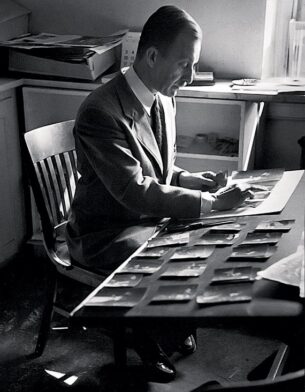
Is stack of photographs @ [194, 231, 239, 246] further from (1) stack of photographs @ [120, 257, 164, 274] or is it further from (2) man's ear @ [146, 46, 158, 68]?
(2) man's ear @ [146, 46, 158, 68]

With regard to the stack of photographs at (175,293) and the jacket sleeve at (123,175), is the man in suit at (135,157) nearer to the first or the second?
the jacket sleeve at (123,175)

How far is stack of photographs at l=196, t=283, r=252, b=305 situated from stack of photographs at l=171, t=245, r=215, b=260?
18 cm

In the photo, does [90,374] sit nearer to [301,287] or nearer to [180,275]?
[180,275]

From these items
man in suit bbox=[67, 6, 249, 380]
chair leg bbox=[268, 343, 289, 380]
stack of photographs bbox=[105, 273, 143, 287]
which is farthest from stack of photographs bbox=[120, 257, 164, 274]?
chair leg bbox=[268, 343, 289, 380]

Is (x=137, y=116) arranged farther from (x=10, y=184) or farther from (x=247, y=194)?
(x=10, y=184)

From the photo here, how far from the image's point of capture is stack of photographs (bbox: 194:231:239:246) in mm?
1682

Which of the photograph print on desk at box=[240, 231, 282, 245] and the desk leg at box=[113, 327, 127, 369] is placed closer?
the photograph print on desk at box=[240, 231, 282, 245]

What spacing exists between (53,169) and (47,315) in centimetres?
56

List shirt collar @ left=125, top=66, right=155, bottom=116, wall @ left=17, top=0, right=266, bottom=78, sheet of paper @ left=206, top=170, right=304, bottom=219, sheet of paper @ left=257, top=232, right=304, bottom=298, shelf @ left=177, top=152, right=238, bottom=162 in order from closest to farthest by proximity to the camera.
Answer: sheet of paper @ left=257, top=232, right=304, bottom=298 < sheet of paper @ left=206, top=170, right=304, bottom=219 < shirt collar @ left=125, top=66, right=155, bottom=116 < shelf @ left=177, top=152, right=238, bottom=162 < wall @ left=17, top=0, right=266, bottom=78

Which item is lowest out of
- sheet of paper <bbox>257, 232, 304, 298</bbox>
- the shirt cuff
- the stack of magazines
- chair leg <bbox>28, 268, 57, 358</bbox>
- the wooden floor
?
the wooden floor

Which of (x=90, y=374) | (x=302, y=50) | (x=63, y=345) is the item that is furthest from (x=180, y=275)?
(x=302, y=50)

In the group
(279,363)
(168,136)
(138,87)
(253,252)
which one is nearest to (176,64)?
(138,87)

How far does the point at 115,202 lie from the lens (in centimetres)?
219

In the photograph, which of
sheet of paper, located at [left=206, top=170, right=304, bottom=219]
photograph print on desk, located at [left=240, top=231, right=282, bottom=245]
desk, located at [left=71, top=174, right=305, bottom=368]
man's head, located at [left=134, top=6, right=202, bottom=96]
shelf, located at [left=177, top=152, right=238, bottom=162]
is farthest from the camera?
shelf, located at [left=177, top=152, right=238, bottom=162]
